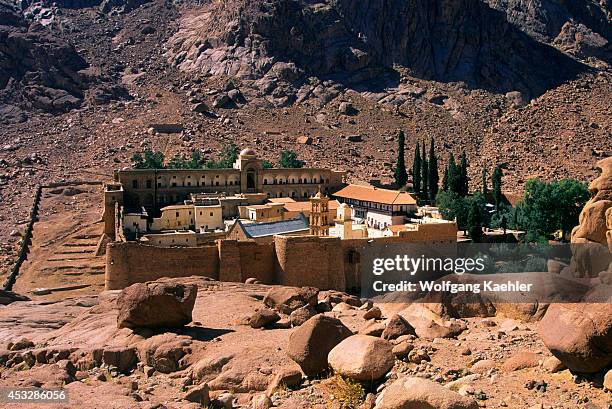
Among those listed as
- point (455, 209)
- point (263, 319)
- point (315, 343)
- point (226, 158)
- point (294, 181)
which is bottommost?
point (263, 319)

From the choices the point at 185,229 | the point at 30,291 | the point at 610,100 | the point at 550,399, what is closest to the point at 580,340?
the point at 550,399

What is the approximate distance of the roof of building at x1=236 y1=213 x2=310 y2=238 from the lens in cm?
3747

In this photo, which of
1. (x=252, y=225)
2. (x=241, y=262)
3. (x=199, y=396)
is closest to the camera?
(x=199, y=396)

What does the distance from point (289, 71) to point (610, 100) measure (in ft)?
142

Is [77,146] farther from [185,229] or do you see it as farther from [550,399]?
[550,399]

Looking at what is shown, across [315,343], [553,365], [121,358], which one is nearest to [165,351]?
→ [121,358]

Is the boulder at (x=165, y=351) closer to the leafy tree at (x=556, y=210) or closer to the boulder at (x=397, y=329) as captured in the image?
the boulder at (x=397, y=329)

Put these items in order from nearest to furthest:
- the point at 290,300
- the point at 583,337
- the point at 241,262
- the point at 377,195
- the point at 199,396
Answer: the point at 583,337 < the point at 199,396 < the point at 290,300 < the point at 241,262 < the point at 377,195

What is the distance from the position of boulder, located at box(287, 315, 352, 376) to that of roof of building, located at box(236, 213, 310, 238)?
22577 mm

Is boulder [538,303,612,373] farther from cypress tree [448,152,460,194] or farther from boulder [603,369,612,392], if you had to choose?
cypress tree [448,152,460,194]

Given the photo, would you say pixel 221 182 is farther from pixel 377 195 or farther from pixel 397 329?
pixel 397 329

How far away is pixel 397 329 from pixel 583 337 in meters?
3.97

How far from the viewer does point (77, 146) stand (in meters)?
76.6

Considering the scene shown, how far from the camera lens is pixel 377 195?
2020 inches
